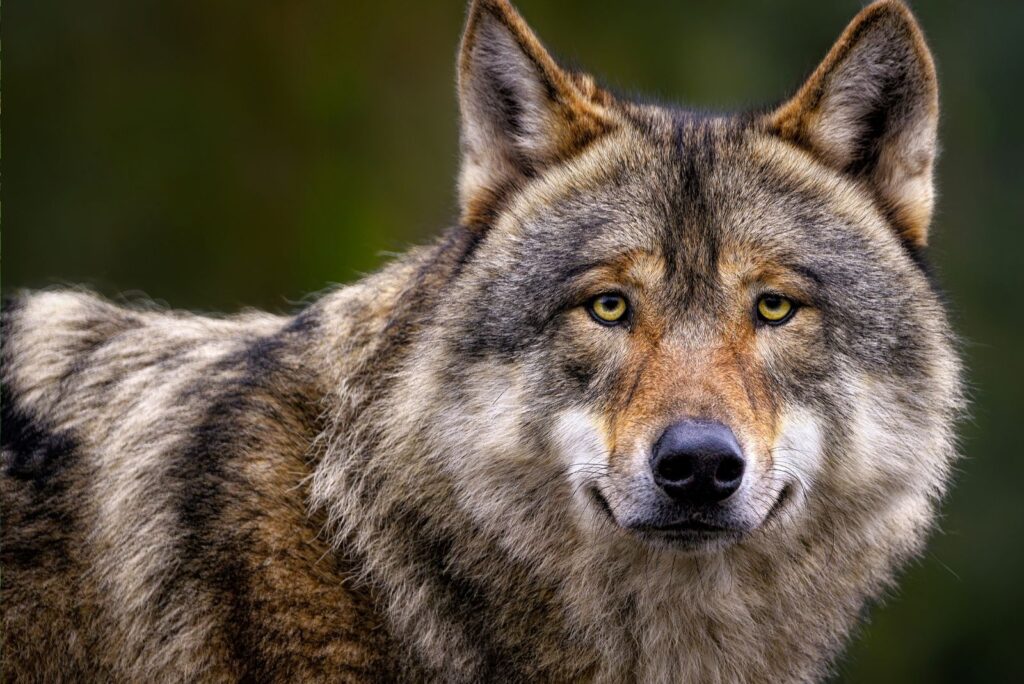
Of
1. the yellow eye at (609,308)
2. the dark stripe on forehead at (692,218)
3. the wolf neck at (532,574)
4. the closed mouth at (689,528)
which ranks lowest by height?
the wolf neck at (532,574)

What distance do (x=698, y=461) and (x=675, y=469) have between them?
0.26 ft

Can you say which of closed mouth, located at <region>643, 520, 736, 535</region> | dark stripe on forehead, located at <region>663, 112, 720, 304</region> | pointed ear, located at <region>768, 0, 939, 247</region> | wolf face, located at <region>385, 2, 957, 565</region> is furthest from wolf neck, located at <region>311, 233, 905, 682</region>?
pointed ear, located at <region>768, 0, 939, 247</region>

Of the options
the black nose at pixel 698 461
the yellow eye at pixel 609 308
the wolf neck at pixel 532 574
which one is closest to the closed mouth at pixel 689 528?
the black nose at pixel 698 461

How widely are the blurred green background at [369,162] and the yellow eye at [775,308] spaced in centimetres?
733

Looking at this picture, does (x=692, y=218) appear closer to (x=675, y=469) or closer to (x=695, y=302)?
(x=695, y=302)

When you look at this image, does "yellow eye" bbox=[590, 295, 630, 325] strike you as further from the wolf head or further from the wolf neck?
the wolf neck

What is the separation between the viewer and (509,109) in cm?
482

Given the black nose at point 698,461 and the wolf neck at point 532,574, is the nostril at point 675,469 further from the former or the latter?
the wolf neck at point 532,574

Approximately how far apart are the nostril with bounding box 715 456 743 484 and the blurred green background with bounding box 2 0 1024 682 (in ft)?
25.5

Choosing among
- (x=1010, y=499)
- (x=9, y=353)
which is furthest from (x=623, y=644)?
(x=1010, y=499)

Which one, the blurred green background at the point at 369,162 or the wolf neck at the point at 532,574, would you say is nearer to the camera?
the wolf neck at the point at 532,574

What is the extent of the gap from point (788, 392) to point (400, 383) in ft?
4.60

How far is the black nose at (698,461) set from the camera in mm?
3900

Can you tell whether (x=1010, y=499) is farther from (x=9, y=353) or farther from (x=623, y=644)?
(x=9, y=353)
